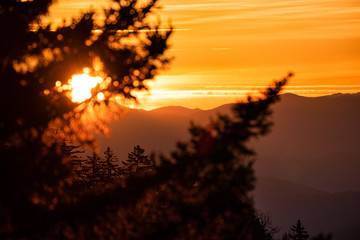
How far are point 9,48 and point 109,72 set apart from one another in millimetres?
1990

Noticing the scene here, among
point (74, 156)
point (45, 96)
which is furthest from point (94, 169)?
point (45, 96)

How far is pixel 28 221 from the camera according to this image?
26.3ft

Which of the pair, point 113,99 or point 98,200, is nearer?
point 98,200

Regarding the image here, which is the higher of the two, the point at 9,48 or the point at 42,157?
the point at 9,48

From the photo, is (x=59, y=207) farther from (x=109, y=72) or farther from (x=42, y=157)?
(x=109, y=72)

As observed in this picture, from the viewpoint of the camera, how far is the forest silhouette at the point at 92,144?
6785 millimetres

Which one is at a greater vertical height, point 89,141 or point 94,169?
point 94,169

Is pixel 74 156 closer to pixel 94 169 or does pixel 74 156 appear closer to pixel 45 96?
pixel 94 169

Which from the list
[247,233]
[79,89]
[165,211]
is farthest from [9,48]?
[247,233]

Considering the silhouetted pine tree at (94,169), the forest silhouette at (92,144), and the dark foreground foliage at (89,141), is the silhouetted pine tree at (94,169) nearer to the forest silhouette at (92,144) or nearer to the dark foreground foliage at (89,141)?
the forest silhouette at (92,144)

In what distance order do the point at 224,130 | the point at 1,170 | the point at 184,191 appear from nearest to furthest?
the point at 224,130 < the point at 184,191 < the point at 1,170

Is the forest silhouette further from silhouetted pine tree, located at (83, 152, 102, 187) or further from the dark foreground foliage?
silhouetted pine tree, located at (83, 152, 102, 187)

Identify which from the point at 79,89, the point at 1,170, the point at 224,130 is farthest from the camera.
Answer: the point at 79,89

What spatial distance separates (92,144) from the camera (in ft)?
34.9
